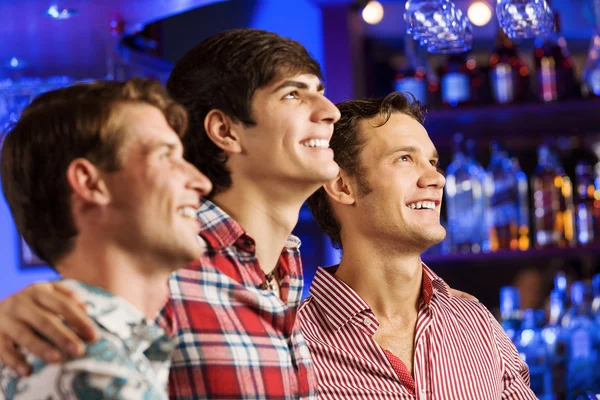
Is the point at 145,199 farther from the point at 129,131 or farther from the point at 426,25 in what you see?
the point at 426,25

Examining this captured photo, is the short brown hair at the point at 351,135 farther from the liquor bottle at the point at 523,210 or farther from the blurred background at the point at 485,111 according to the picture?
the liquor bottle at the point at 523,210

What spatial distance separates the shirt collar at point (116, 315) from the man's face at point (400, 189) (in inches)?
42.3

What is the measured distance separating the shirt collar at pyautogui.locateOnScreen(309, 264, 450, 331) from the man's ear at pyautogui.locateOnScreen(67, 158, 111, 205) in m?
0.99

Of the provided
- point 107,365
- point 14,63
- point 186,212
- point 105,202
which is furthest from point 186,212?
point 14,63

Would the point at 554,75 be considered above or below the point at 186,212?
above

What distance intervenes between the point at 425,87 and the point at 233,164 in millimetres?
1927

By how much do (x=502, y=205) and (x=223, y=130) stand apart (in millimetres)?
1985

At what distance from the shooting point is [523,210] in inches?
138

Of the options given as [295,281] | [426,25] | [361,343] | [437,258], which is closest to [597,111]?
[437,258]

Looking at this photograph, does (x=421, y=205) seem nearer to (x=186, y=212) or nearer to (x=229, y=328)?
(x=229, y=328)

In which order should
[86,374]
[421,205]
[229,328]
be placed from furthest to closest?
[421,205] < [229,328] < [86,374]

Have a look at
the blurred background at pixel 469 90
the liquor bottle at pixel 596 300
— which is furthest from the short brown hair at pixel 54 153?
the liquor bottle at pixel 596 300

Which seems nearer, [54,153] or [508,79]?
[54,153]

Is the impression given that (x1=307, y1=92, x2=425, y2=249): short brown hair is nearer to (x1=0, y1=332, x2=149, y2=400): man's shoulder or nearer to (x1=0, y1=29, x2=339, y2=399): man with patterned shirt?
(x1=0, y1=29, x2=339, y2=399): man with patterned shirt
